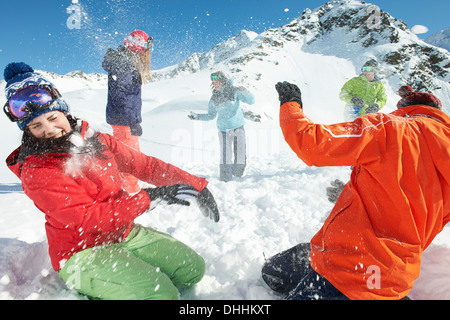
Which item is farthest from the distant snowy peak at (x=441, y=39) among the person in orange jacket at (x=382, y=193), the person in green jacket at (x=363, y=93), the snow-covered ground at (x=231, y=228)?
the person in orange jacket at (x=382, y=193)

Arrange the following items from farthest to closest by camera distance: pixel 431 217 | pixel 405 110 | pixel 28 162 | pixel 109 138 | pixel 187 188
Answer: pixel 109 138 → pixel 187 188 → pixel 28 162 → pixel 405 110 → pixel 431 217

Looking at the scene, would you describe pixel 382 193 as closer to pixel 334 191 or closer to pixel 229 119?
pixel 334 191

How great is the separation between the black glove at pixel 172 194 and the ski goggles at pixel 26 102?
0.91 meters

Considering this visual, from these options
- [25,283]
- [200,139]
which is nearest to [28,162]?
[25,283]

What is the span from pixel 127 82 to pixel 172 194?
244cm

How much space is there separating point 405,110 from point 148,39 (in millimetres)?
3426

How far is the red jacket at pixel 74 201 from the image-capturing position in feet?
5.08

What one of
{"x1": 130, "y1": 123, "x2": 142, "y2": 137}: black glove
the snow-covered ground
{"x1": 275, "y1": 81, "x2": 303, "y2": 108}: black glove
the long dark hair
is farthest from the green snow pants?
{"x1": 130, "y1": 123, "x2": 142, "y2": 137}: black glove

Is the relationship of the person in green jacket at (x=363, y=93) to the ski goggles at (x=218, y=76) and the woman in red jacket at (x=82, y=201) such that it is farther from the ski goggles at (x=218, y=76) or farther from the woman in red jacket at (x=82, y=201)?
the woman in red jacket at (x=82, y=201)

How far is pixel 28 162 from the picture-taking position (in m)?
1.61

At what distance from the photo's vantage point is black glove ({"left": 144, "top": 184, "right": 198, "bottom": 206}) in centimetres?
177

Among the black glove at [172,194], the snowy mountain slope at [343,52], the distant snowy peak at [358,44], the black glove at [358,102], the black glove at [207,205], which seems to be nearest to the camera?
the black glove at [172,194]

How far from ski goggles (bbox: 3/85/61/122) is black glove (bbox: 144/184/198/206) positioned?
2.98 ft
